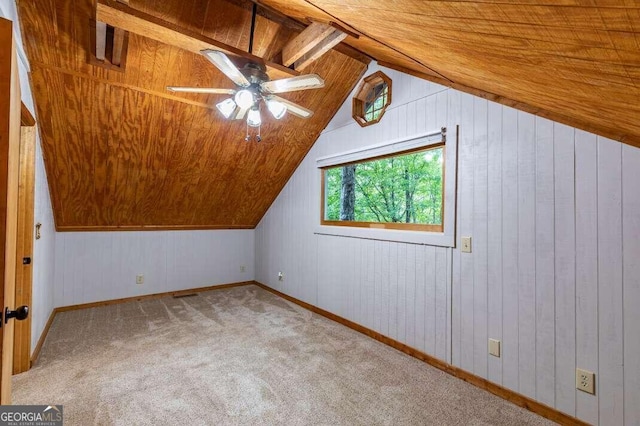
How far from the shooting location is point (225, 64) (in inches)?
69.2

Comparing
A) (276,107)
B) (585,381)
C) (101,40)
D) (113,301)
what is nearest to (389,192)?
(276,107)

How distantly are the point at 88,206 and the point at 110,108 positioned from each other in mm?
1611

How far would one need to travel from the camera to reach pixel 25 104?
218cm

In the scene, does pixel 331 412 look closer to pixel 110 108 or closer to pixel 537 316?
pixel 537 316

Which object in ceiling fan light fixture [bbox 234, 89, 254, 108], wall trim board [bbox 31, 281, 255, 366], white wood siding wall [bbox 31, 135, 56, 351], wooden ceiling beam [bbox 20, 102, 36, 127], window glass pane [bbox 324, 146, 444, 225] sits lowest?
wall trim board [bbox 31, 281, 255, 366]

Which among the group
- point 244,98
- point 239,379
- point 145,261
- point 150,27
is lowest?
point 239,379

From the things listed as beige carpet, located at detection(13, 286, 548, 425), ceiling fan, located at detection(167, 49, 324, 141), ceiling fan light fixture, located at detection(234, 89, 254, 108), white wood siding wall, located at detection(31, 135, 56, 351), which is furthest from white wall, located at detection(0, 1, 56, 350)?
ceiling fan light fixture, located at detection(234, 89, 254, 108)

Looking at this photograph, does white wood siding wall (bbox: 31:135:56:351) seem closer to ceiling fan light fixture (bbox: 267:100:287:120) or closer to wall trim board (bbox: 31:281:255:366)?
wall trim board (bbox: 31:281:255:366)

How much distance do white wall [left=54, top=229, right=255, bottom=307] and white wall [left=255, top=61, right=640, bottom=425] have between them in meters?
2.90

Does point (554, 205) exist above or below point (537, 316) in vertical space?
above

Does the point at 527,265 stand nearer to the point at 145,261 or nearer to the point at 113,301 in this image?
the point at 145,261

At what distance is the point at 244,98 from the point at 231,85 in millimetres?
1067

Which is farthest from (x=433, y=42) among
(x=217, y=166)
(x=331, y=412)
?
(x=217, y=166)

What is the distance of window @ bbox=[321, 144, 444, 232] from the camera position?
278cm
